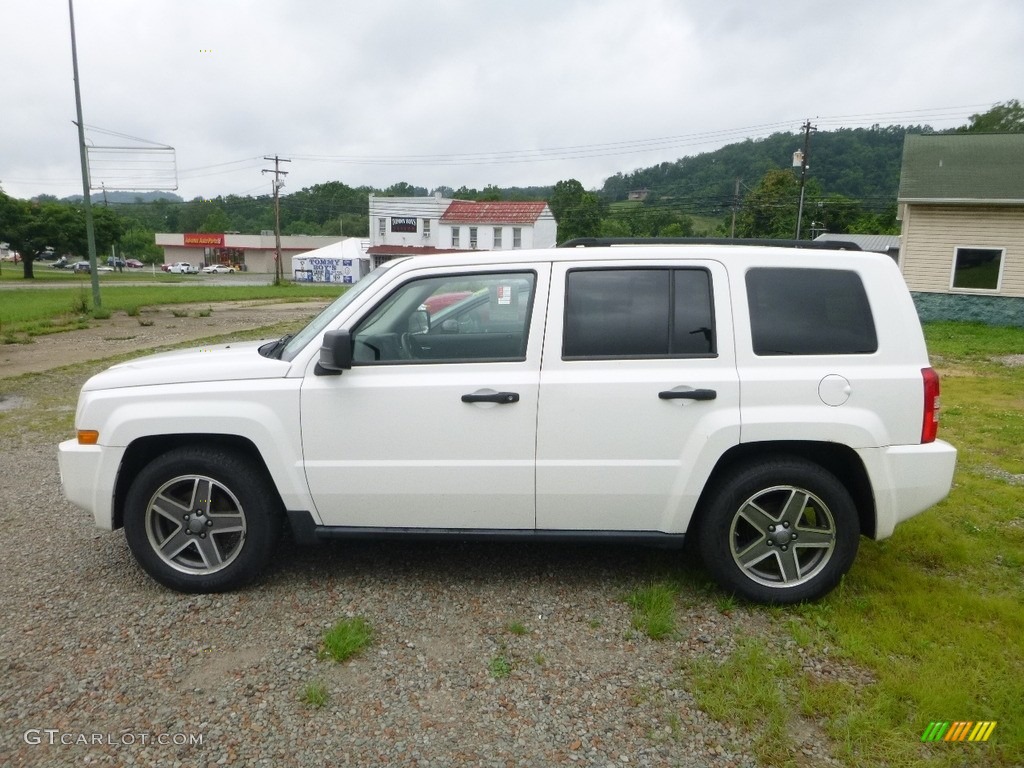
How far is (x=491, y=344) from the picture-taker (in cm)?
385

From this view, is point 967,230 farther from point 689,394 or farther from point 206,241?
point 206,241

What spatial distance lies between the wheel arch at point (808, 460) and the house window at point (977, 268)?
62.3 feet

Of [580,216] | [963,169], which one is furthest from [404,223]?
[963,169]

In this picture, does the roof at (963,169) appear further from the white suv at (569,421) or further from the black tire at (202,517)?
the black tire at (202,517)

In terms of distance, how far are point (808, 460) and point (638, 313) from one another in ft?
3.86

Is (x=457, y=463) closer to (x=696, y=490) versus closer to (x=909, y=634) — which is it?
(x=696, y=490)

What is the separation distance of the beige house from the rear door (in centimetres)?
1915

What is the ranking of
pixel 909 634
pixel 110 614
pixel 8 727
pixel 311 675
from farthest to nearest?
1. pixel 110 614
2. pixel 909 634
3. pixel 311 675
4. pixel 8 727

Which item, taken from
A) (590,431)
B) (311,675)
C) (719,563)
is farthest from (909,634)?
(311,675)

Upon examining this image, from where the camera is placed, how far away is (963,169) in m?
20.2

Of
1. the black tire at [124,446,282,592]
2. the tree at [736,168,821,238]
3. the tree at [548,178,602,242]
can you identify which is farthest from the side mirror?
the tree at [736,168,821,238]

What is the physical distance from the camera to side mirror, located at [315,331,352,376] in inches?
141

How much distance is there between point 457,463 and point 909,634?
2381mm

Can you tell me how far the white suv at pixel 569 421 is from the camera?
144 inches
